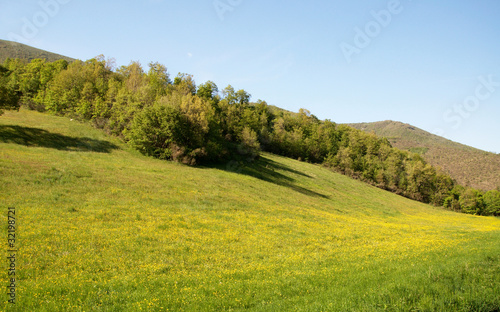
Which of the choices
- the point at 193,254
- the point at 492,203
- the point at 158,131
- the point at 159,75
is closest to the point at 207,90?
the point at 159,75

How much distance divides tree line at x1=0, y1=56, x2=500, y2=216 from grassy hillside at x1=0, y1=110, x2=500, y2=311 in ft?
45.3

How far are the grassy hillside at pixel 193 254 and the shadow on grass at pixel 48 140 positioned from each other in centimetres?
190

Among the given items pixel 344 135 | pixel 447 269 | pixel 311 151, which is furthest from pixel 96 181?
pixel 344 135

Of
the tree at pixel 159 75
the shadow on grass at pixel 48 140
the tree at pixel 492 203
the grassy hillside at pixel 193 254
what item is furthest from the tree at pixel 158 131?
the tree at pixel 492 203

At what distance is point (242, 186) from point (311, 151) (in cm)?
6106

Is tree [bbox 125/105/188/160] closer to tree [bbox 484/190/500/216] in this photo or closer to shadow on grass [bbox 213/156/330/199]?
shadow on grass [bbox 213/156/330/199]

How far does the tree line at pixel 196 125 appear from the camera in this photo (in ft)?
141

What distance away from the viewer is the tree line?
42844 mm

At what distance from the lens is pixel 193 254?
13031 mm

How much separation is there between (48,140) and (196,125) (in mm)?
21500

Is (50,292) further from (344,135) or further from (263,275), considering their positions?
(344,135)

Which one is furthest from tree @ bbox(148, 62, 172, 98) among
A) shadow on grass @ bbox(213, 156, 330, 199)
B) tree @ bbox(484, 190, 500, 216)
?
tree @ bbox(484, 190, 500, 216)

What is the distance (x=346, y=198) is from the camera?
48500 mm

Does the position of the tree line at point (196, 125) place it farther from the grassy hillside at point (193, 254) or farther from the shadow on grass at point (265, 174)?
the grassy hillside at point (193, 254)
